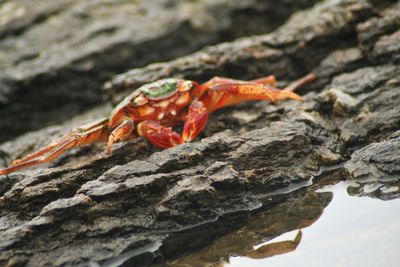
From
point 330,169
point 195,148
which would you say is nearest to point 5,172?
point 195,148

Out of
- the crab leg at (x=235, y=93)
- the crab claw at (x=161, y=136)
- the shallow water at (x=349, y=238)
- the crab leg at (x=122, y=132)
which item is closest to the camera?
the shallow water at (x=349, y=238)

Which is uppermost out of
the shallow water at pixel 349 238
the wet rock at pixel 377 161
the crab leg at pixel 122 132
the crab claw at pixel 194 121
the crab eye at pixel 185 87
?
the crab eye at pixel 185 87

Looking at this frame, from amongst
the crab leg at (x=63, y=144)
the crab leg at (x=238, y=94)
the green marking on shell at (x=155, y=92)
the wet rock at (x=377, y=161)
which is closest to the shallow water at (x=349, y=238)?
the wet rock at (x=377, y=161)

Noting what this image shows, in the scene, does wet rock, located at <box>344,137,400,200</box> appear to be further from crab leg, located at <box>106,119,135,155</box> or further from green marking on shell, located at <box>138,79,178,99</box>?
crab leg, located at <box>106,119,135,155</box>

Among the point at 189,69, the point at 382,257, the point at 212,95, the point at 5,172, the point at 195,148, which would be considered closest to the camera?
the point at 382,257

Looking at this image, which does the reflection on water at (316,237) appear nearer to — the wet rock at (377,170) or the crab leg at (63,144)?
the wet rock at (377,170)

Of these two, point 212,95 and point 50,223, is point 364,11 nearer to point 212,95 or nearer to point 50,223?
point 212,95
